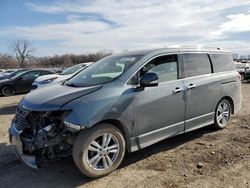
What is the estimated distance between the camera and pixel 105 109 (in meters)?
4.05

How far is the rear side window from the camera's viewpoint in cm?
607

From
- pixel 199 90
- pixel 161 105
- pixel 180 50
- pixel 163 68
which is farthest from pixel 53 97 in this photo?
pixel 199 90

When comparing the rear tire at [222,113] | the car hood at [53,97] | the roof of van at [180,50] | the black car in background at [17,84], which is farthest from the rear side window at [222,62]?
the black car in background at [17,84]

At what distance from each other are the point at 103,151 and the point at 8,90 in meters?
13.3

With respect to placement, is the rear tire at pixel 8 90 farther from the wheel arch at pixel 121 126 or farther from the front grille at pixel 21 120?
the wheel arch at pixel 121 126

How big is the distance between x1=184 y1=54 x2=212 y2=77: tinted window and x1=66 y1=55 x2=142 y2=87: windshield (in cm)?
108

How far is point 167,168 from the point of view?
14.4 feet

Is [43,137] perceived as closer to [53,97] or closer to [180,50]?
[53,97]

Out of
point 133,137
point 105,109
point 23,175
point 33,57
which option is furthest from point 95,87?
A: point 33,57

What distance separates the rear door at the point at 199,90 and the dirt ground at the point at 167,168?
17.3 inches

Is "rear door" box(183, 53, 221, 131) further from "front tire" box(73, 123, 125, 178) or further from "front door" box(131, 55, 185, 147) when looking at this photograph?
"front tire" box(73, 123, 125, 178)

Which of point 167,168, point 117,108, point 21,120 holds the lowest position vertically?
point 167,168

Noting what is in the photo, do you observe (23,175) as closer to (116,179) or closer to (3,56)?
(116,179)

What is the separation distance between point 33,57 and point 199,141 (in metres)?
88.7
